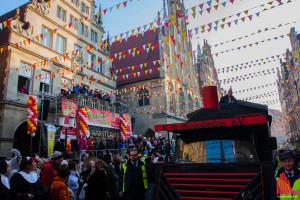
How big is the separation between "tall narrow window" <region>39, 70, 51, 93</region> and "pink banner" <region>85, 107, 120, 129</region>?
3020mm

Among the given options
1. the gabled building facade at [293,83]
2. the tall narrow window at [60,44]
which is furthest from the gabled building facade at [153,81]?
the gabled building facade at [293,83]

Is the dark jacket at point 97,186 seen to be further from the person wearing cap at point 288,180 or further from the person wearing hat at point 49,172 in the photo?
the person wearing cap at point 288,180

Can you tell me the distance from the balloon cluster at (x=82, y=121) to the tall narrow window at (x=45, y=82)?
275 centimetres

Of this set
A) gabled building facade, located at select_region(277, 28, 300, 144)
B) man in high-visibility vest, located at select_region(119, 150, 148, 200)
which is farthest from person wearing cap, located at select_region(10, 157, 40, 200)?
gabled building facade, located at select_region(277, 28, 300, 144)

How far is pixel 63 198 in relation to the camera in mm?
3979

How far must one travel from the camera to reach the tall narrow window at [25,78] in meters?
15.1

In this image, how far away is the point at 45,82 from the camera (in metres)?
16.7

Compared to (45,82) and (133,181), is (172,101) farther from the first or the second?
(133,181)

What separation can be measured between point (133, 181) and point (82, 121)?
11445 millimetres

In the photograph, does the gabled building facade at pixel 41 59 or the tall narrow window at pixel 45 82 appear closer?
the gabled building facade at pixel 41 59

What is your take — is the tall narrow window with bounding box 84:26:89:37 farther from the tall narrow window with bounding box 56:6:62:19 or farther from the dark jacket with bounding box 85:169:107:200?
the dark jacket with bounding box 85:169:107:200

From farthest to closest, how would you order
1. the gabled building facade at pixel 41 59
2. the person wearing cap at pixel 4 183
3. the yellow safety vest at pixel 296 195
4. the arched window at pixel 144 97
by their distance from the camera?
the arched window at pixel 144 97
the gabled building facade at pixel 41 59
the person wearing cap at pixel 4 183
the yellow safety vest at pixel 296 195

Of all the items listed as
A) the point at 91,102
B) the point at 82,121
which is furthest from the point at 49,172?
the point at 91,102

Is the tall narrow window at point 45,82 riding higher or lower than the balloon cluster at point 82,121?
higher
